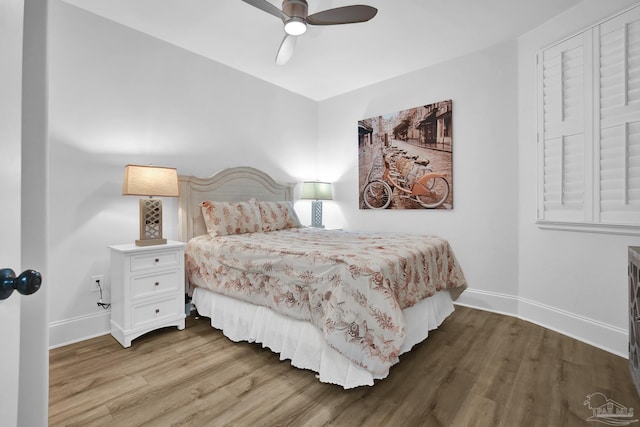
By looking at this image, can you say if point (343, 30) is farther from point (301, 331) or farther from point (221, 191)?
point (301, 331)

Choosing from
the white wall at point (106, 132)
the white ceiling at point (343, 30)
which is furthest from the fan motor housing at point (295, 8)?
the white wall at point (106, 132)

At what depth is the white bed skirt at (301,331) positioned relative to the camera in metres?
1.75

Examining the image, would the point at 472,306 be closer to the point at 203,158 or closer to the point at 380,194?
the point at 380,194

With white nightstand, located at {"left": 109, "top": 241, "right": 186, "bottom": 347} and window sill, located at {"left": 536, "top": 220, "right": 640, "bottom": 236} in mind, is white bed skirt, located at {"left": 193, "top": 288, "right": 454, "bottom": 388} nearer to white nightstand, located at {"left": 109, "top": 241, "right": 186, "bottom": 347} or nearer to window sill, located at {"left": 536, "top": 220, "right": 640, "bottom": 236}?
white nightstand, located at {"left": 109, "top": 241, "right": 186, "bottom": 347}

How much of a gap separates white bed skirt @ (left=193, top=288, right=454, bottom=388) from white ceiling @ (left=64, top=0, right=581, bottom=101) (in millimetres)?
2372

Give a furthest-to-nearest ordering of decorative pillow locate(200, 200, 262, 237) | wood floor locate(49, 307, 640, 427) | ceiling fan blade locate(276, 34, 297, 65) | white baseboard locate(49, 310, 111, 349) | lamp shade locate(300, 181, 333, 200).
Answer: lamp shade locate(300, 181, 333, 200) < decorative pillow locate(200, 200, 262, 237) < ceiling fan blade locate(276, 34, 297, 65) < white baseboard locate(49, 310, 111, 349) < wood floor locate(49, 307, 640, 427)

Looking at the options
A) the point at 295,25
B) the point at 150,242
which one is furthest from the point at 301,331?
the point at 295,25

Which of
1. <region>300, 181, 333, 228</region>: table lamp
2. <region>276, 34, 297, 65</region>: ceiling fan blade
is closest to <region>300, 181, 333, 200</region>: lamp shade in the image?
<region>300, 181, 333, 228</region>: table lamp

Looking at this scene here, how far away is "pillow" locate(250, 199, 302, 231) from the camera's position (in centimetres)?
342

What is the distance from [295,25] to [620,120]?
8.09 feet

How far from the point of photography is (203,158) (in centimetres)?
336

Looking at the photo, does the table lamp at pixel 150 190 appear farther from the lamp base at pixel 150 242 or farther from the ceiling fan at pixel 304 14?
the ceiling fan at pixel 304 14

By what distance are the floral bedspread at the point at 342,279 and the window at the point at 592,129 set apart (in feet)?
3.46

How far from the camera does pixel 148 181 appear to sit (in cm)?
248
